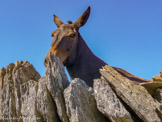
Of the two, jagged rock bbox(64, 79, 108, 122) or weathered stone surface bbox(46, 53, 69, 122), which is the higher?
weathered stone surface bbox(46, 53, 69, 122)

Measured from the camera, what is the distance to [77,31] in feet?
31.8

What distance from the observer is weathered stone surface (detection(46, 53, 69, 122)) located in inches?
179

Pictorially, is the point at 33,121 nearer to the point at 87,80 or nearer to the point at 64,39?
the point at 87,80

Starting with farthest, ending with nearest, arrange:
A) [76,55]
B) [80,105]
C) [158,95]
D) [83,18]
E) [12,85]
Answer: [83,18] < [76,55] < [12,85] < [158,95] < [80,105]

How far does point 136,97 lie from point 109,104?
60 centimetres

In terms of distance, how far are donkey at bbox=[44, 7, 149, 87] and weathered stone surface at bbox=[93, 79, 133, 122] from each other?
10.9 feet

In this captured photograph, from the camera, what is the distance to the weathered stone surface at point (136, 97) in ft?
12.9

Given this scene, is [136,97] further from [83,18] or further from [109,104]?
[83,18]

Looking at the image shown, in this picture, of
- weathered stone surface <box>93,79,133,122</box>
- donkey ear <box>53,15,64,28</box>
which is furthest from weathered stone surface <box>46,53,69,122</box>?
donkey ear <box>53,15,64,28</box>

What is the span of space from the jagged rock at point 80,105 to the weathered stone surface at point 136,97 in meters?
0.65

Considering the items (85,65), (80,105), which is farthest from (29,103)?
(85,65)

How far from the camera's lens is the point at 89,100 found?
4652 millimetres

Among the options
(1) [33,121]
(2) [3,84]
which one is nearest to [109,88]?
(1) [33,121]

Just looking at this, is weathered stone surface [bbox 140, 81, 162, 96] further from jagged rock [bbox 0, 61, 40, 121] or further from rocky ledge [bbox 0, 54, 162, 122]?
jagged rock [bbox 0, 61, 40, 121]
